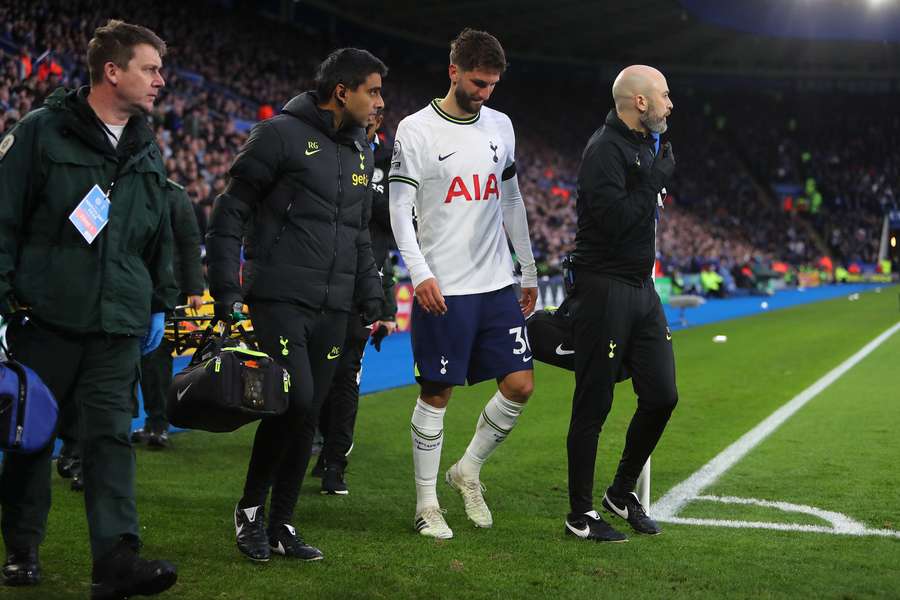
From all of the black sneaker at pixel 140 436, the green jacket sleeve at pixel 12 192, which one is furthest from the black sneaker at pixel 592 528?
the black sneaker at pixel 140 436

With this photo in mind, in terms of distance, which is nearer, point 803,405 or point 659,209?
point 659,209

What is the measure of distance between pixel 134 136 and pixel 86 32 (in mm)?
20557

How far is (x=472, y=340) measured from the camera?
525 cm

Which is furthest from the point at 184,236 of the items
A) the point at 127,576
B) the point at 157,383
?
the point at 127,576

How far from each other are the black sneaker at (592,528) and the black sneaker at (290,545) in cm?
114

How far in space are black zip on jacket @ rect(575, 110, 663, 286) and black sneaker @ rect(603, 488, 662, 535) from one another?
1.03m

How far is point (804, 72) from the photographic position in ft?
191

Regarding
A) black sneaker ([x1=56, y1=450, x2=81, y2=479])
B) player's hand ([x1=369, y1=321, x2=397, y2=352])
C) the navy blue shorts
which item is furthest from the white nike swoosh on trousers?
black sneaker ([x1=56, y1=450, x2=81, y2=479])

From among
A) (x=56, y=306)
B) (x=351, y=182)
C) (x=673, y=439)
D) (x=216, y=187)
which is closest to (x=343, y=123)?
(x=351, y=182)

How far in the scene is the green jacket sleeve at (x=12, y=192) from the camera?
3.85m

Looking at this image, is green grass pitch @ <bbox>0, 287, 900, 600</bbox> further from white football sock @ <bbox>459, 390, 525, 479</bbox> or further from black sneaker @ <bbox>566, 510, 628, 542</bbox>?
white football sock @ <bbox>459, 390, 525, 479</bbox>

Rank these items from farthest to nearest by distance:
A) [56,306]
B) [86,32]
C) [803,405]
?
[86,32], [803,405], [56,306]

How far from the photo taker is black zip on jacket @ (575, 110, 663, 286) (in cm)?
498

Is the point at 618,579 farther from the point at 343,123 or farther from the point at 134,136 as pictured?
the point at 134,136
